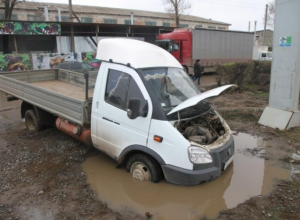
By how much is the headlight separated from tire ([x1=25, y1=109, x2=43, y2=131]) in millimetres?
4774

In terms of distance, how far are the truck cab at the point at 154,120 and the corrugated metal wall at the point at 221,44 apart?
1663 centimetres

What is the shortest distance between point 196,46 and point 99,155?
16.9 meters

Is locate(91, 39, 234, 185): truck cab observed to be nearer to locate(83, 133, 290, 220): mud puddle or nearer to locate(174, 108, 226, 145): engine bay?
locate(174, 108, 226, 145): engine bay

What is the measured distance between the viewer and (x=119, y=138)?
445 cm

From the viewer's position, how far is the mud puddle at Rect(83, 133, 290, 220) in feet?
12.4

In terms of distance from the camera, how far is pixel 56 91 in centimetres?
707

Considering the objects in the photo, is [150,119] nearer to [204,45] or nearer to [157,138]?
[157,138]

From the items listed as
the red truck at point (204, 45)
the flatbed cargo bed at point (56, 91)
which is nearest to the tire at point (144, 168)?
the flatbed cargo bed at point (56, 91)

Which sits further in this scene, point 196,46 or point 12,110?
point 196,46

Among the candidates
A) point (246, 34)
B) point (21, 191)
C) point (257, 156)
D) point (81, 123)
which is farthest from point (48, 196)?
point (246, 34)

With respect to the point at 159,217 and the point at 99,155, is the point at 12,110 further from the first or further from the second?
the point at 159,217

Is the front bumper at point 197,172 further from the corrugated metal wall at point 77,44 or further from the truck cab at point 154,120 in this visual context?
the corrugated metal wall at point 77,44

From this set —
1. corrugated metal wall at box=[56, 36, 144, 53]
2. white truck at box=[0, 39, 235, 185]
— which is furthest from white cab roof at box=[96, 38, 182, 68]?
corrugated metal wall at box=[56, 36, 144, 53]

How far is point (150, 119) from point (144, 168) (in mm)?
910
